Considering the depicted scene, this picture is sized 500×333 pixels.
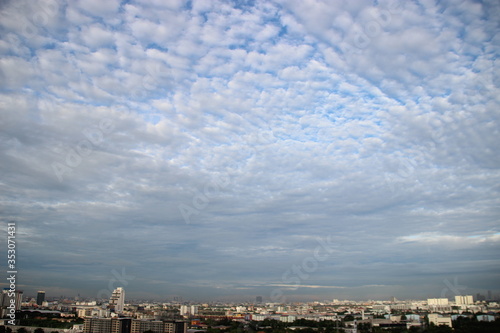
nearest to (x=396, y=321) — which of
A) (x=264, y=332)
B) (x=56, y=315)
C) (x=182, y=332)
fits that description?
(x=264, y=332)

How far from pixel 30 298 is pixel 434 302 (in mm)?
69395

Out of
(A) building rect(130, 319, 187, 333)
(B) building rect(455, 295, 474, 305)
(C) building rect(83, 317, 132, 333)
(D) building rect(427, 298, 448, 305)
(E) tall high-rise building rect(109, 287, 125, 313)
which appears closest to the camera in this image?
(A) building rect(130, 319, 187, 333)

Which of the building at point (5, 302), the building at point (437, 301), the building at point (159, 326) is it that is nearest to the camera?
the building at point (159, 326)

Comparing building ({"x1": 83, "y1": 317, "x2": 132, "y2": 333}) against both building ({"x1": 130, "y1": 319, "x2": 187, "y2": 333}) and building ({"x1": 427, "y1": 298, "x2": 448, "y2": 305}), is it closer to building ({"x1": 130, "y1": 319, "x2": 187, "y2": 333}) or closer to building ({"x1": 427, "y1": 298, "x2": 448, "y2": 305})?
building ({"x1": 130, "y1": 319, "x2": 187, "y2": 333})

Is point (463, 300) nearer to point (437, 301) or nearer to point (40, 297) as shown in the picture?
point (437, 301)

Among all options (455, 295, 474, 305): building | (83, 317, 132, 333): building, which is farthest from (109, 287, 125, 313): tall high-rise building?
(455, 295, 474, 305): building

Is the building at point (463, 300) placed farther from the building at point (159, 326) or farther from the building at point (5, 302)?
the building at point (5, 302)

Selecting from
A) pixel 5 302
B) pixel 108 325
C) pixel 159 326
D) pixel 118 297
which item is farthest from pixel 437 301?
pixel 5 302

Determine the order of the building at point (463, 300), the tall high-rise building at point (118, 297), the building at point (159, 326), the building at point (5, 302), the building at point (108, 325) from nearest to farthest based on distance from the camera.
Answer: the building at point (159, 326) → the building at point (108, 325) → the building at point (5, 302) → the building at point (463, 300) → the tall high-rise building at point (118, 297)

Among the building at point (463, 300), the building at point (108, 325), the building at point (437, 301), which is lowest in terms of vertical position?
the building at point (437, 301)

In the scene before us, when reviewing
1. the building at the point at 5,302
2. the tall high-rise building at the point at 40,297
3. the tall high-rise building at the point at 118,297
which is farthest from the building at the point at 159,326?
the tall high-rise building at the point at 40,297

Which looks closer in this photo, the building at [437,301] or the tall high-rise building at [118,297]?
the tall high-rise building at [118,297]

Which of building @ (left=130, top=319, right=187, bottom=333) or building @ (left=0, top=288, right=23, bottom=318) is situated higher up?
building @ (left=0, top=288, right=23, bottom=318)

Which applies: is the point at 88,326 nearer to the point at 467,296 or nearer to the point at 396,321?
the point at 396,321
